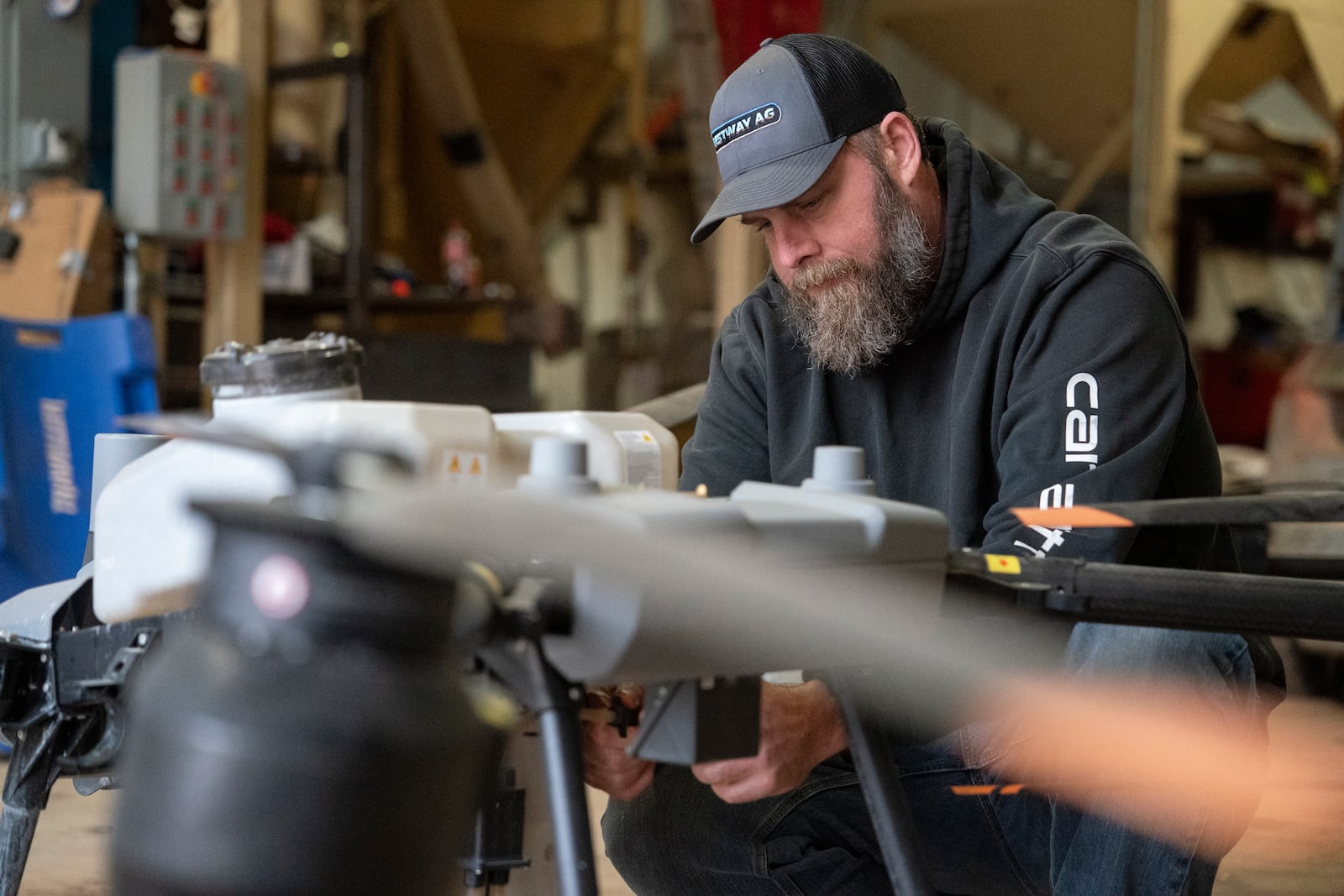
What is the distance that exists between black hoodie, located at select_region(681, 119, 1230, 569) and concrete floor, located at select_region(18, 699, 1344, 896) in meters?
0.82

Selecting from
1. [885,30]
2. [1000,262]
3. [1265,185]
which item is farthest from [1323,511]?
[1265,185]

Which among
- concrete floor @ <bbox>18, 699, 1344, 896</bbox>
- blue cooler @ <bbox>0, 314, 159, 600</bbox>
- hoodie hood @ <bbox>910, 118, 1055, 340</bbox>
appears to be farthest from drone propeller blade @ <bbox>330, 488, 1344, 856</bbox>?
blue cooler @ <bbox>0, 314, 159, 600</bbox>

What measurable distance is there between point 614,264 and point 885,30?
1.73 meters

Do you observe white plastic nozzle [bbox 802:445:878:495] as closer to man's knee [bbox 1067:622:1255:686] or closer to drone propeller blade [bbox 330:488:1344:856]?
drone propeller blade [bbox 330:488:1344:856]

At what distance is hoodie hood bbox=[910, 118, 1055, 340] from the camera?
4.72 ft

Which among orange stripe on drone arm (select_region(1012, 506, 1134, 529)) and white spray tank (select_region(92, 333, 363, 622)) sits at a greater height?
orange stripe on drone arm (select_region(1012, 506, 1134, 529))

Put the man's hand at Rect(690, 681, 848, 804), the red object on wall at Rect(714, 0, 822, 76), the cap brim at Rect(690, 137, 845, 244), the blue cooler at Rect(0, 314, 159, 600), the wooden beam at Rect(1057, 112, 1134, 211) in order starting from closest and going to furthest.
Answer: the man's hand at Rect(690, 681, 848, 804) < the cap brim at Rect(690, 137, 845, 244) < the blue cooler at Rect(0, 314, 159, 600) < the red object on wall at Rect(714, 0, 822, 76) < the wooden beam at Rect(1057, 112, 1134, 211)

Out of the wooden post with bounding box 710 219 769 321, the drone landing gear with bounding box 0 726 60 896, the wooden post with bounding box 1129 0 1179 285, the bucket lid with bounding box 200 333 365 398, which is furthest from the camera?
the wooden post with bounding box 1129 0 1179 285

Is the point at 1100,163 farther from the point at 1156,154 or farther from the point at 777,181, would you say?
the point at 777,181

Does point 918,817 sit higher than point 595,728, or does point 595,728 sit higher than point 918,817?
point 595,728

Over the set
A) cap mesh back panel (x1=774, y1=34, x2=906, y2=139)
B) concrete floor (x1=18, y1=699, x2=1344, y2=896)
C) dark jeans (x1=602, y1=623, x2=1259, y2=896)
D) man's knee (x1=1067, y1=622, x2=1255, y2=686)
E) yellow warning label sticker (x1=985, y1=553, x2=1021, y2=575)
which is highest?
cap mesh back panel (x1=774, y1=34, x2=906, y2=139)

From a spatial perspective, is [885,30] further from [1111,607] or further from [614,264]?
[1111,607]

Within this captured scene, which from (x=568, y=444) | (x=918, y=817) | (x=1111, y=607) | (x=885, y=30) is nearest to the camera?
(x=568, y=444)

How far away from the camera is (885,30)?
20.3ft
